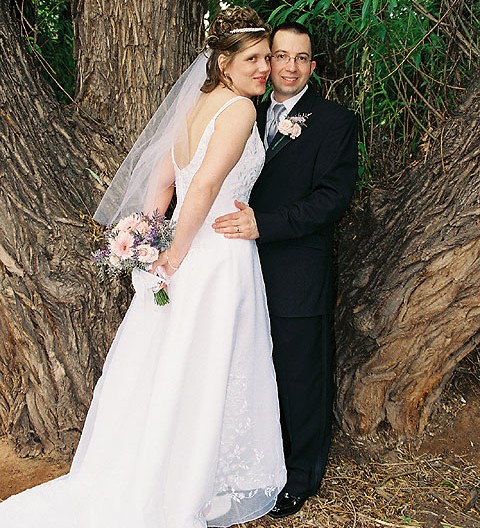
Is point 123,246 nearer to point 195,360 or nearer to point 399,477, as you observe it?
point 195,360

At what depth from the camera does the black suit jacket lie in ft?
9.87

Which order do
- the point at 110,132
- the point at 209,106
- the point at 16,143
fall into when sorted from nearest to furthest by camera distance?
the point at 209,106
the point at 16,143
the point at 110,132

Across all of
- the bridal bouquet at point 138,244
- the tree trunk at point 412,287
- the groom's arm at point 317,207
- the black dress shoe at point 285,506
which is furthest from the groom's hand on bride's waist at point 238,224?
the black dress shoe at point 285,506

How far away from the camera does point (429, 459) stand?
12.4ft

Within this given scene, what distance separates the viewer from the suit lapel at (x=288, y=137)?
3119 millimetres

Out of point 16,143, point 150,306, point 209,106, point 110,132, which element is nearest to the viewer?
point 209,106

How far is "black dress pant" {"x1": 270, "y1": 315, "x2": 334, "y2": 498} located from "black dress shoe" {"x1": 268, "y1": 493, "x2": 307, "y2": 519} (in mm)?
29

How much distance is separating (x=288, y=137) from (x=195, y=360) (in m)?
1.11

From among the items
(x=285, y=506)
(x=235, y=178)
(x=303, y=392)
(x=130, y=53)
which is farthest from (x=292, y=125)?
(x=285, y=506)

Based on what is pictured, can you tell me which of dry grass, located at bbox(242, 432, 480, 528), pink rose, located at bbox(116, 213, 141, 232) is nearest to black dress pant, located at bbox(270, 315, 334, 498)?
dry grass, located at bbox(242, 432, 480, 528)

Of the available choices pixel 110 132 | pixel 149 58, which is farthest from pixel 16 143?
pixel 149 58

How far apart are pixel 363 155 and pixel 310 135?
2.72 ft

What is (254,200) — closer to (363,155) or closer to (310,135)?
(310,135)

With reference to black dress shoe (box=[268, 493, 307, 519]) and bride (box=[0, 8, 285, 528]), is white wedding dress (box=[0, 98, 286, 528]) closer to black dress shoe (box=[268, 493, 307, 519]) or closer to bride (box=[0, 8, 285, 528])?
bride (box=[0, 8, 285, 528])
